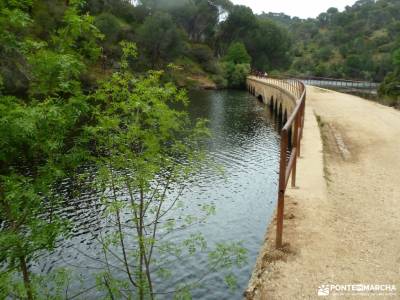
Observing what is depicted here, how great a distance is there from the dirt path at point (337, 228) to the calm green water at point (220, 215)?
Answer: 2.96m

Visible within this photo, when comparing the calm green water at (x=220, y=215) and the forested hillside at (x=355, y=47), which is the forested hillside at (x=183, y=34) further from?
the calm green water at (x=220, y=215)

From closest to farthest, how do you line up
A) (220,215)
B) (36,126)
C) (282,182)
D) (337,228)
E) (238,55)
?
(36,126) → (282,182) → (337,228) → (220,215) → (238,55)

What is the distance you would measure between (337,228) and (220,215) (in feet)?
24.1

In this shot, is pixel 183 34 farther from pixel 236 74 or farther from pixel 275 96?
pixel 275 96

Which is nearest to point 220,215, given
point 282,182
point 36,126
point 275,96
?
point 282,182

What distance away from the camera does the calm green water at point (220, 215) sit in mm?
11336

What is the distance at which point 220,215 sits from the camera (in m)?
15.7

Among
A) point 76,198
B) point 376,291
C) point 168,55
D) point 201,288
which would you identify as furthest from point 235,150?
point 168,55

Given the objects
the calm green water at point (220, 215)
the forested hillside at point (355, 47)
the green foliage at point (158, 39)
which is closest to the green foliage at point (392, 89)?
the calm green water at point (220, 215)

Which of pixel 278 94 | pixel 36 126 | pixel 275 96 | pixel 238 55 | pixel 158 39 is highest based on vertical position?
pixel 158 39

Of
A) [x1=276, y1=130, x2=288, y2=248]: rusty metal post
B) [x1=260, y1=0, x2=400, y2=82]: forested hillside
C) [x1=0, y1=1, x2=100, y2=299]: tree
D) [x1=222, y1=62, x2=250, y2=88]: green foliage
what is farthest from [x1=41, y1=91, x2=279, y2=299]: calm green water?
[x1=260, y1=0, x2=400, y2=82]: forested hillside

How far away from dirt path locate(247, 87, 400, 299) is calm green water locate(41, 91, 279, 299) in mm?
2964

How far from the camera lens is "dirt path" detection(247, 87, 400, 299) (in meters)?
6.78

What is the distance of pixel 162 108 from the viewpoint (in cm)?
685
